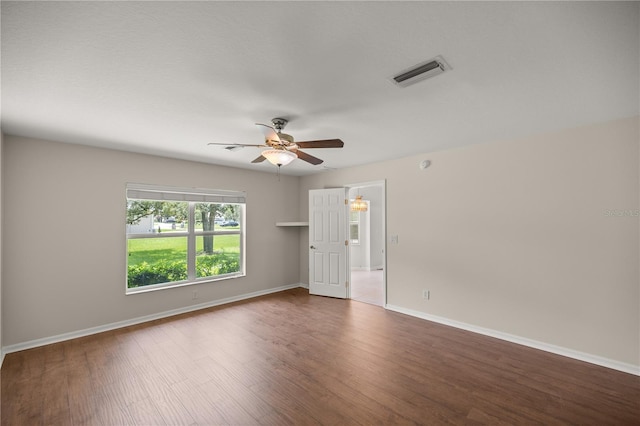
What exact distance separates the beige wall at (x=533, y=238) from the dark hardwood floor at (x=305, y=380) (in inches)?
14.8

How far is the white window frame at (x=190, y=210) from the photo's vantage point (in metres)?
4.10

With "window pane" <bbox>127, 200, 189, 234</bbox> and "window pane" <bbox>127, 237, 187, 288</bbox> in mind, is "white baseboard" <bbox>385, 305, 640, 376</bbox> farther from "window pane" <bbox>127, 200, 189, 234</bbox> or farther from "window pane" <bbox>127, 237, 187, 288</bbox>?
"window pane" <bbox>127, 200, 189, 234</bbox>

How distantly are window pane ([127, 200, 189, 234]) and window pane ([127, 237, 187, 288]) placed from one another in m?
0.16


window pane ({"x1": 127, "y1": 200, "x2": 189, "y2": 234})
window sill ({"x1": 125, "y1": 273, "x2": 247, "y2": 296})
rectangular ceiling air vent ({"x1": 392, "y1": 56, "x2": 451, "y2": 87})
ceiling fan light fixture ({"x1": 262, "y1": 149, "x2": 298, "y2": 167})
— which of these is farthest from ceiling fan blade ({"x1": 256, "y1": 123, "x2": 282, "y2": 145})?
window sill ({"x1": 125, "y1": 273, "x2": 247, "y2": 296})

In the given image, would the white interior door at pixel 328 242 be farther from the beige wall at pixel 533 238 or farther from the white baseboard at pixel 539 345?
the white baseboard at pixel 539 345

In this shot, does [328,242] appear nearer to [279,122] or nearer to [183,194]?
[183,194]

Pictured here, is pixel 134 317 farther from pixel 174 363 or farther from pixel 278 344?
pixel 278 344

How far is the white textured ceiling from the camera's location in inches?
54.4

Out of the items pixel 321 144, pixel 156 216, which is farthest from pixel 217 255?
pixel 321 144

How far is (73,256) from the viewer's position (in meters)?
3.54

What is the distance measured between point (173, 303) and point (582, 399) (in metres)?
4.93

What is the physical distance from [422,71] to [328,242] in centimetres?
390

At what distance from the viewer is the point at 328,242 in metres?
5.44

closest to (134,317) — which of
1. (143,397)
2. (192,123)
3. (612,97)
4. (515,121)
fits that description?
(143,397)
